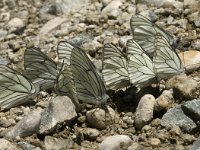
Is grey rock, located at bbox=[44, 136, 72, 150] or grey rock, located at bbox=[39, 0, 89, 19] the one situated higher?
grey rock, located at bbox=[39, 0, 89, 19]

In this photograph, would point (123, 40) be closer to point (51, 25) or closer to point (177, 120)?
point (51, 25)

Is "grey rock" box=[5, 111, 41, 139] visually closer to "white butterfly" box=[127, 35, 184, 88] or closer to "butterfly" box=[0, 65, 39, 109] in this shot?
"butterfly" box=[0, 65, 39, 109]

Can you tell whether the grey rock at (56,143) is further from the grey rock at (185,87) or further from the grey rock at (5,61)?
the grey rock at (5,61)

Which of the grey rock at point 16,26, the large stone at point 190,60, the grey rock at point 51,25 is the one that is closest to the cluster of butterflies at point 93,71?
the large stone at point 190,60

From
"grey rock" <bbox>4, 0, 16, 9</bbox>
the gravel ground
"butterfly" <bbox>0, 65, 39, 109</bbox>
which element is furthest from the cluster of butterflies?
"grey rock" <bbox>4, 0, 16, 9</bbox>

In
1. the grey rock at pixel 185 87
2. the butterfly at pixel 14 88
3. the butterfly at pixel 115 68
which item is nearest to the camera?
the grey rock at pixel 185 87

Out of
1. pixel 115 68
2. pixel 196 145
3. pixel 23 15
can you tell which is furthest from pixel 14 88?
pixel 196 145
